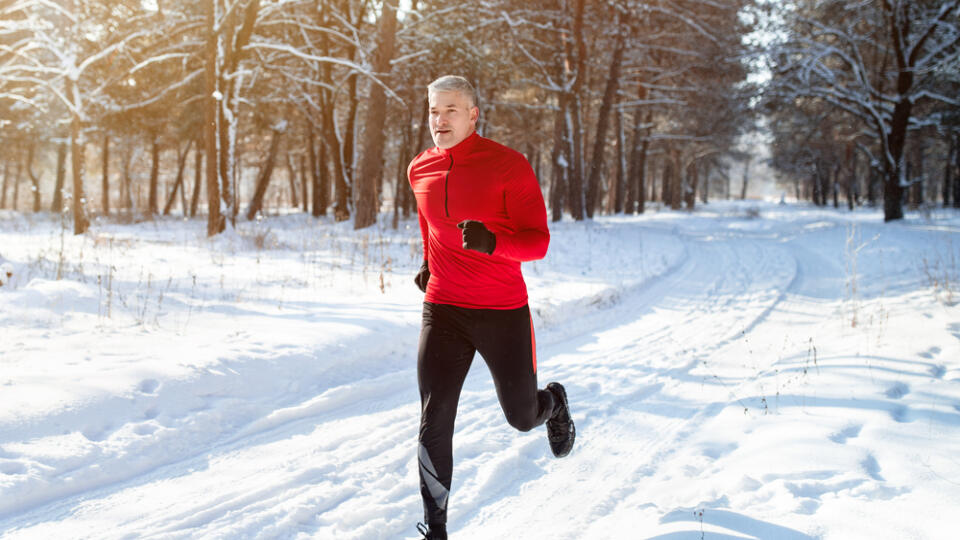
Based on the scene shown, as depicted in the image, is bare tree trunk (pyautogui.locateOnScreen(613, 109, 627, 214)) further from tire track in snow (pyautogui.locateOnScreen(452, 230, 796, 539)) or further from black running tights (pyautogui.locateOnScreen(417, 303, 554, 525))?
black running tights (pyautogui.locateOnScreen(417, 303, 554, 525))

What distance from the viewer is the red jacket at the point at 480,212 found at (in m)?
2.83

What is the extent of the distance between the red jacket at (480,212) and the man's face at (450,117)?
7cm

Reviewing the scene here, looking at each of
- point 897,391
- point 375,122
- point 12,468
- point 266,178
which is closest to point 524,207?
point 12,468

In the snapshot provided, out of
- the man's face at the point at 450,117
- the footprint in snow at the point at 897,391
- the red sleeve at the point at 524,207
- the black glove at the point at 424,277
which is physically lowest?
the footprint in snow at the point at 897,391

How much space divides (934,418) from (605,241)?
482 inches

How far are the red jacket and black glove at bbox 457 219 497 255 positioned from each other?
0.11 m

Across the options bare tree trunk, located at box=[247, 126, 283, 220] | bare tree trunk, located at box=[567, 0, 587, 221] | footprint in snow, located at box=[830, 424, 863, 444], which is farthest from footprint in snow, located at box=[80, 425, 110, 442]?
bare tree trunk, located at box=[247, 126, 283, 220]

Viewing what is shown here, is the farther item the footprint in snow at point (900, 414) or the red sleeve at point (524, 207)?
the footprint in snow at point (900, 414)

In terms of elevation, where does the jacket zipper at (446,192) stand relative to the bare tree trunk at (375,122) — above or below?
below

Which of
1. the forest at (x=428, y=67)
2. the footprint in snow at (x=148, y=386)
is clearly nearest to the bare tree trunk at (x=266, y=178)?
the forest at (x=428, y=67)

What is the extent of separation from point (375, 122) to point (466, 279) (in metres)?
14.1

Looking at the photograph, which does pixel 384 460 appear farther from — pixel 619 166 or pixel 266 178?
pixel 619 166

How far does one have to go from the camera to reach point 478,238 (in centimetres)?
261

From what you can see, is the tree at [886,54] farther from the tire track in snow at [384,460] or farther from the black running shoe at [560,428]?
the black running shoe at [560,428]
